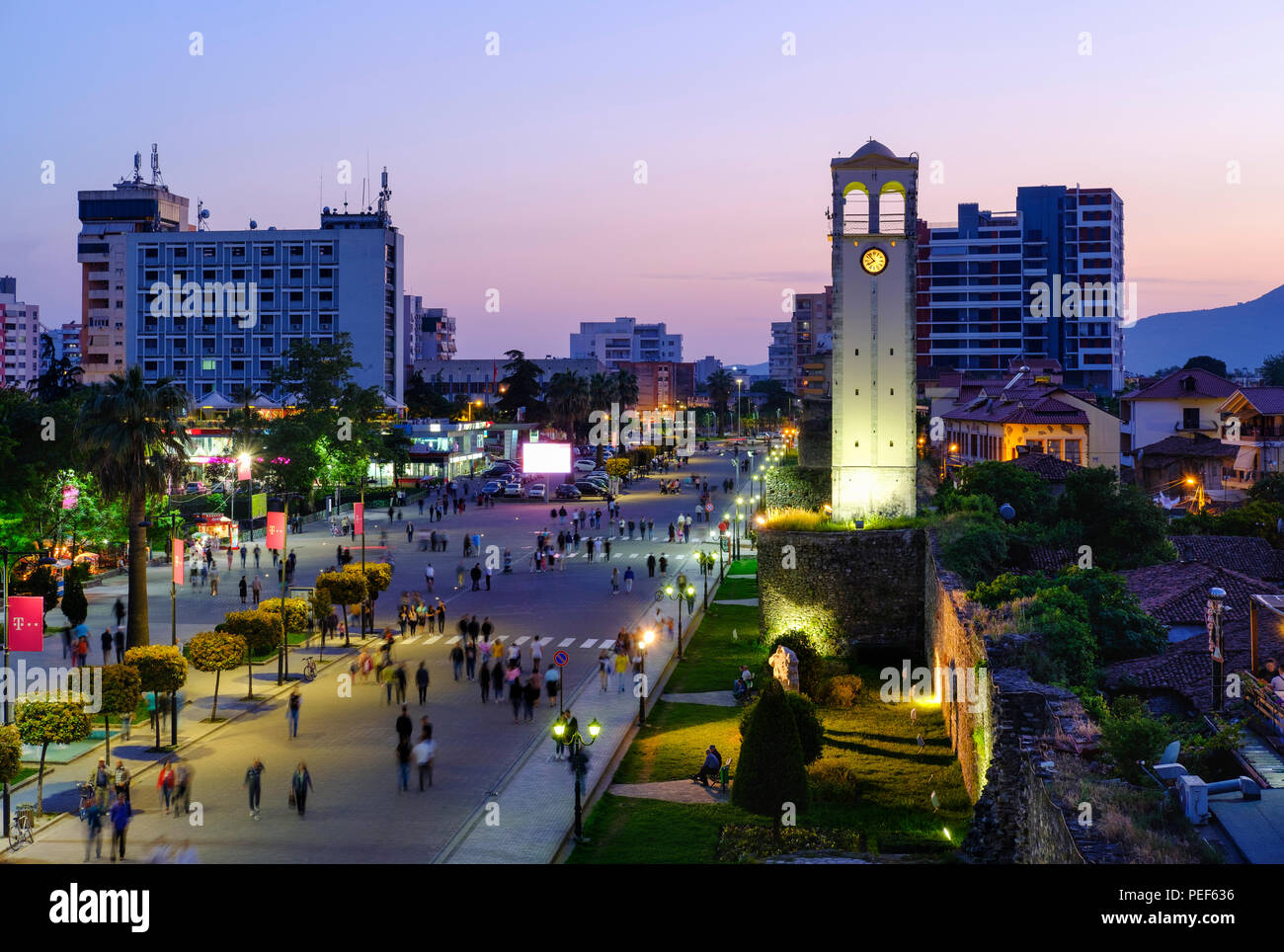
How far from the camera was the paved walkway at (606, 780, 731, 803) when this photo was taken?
2131 centimetres

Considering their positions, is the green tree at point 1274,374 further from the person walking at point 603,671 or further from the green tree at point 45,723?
the green tree at point 45,723

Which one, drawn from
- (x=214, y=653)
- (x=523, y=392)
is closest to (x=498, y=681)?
(x=214, y=653)

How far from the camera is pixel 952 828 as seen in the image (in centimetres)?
1964

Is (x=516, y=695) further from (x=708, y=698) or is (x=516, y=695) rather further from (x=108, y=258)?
(x=108, y=258)

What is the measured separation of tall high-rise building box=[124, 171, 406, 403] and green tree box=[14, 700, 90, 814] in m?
98.6

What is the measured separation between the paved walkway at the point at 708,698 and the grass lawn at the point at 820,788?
0.34 meters

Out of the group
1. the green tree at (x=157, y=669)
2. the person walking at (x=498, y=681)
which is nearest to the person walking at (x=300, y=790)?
the green tree at (x=157, y=669)

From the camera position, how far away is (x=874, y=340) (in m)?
41.2

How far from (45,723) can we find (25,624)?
246cm

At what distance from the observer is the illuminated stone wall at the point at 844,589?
116 feet
